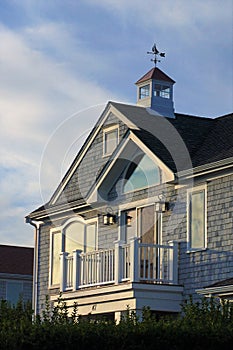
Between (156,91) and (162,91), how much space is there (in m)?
0.23

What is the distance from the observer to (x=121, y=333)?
14.8m

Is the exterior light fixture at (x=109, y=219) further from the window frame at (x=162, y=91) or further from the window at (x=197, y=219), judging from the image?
the window frame at (x=162, y=91)

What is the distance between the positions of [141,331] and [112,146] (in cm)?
1202

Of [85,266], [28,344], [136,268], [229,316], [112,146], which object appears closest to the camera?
[28,344]

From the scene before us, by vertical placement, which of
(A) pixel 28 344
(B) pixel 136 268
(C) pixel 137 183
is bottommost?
(A) pixel 28 344

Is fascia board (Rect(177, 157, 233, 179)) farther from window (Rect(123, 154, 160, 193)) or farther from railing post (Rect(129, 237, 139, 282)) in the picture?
railing post (Rect(129, 237, 139, 282))

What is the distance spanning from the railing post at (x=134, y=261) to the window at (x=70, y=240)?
4.46 metres

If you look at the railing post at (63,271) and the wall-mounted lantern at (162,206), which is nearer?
the wall-mounted lantern at (162,206)

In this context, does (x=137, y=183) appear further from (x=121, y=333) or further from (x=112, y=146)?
(x=121, y=333)

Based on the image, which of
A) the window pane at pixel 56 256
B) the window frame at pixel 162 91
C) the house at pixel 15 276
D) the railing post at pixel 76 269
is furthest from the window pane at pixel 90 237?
the house at pixel 15 276

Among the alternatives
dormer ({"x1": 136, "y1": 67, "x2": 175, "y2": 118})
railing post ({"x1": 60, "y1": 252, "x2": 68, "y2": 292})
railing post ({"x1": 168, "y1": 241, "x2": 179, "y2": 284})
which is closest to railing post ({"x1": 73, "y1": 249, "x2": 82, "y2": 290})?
railing post ({"x1": 60, "y1": 252, "x2": 68, "y2": 292})

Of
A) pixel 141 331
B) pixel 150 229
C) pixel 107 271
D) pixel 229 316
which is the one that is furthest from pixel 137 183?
pixel 141 331

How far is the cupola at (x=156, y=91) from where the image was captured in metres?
27.9

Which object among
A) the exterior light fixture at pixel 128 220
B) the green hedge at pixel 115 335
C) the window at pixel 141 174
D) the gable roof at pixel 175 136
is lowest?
the green hedge at pixel 115 335
